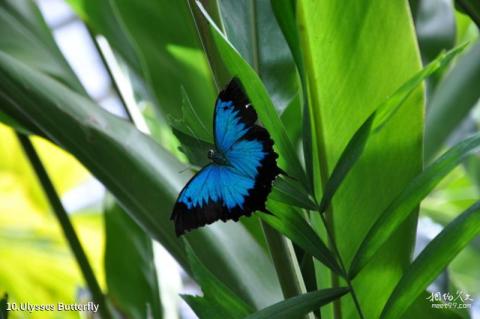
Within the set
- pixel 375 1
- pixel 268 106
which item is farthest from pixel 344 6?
pixel 268 106

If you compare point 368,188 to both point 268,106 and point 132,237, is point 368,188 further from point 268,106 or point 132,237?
point 132,237

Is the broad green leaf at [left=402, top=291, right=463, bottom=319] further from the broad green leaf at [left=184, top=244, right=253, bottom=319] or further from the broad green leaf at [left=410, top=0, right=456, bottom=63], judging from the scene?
the broad green leaf at [left=410, top=0, right=456, bottom=63]

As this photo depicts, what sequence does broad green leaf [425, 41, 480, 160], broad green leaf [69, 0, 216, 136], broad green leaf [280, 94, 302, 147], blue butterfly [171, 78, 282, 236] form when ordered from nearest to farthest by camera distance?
blue butterfly [171, 78, 282, 236] < broad green leaf [280, 94, 302, 147] < broad green leaf [69, 0, 216, 136] < broad green leaf [425, 41, 480, 160]

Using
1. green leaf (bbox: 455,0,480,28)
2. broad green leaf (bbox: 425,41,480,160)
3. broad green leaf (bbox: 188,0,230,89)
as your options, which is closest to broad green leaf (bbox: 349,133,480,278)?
broad green leaf (bbox: 188,0,230,89)

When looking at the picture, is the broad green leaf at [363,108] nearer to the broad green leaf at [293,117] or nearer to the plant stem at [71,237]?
the broad green leaf at [293,117]

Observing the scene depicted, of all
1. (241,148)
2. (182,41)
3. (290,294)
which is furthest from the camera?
(182,41)
